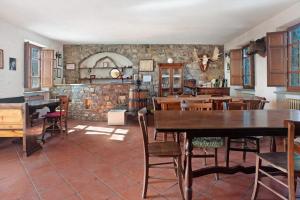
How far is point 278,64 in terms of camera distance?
16.5 ft

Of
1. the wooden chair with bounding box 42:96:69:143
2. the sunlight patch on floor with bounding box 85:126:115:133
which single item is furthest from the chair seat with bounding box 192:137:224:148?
the sunlight patch on floor with bounding box 85:126:115:133

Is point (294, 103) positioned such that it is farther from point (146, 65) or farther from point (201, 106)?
point (146, 65)

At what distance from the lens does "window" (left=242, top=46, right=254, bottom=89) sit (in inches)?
261

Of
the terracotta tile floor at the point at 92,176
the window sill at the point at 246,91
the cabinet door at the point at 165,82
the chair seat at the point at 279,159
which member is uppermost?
the cabinet door at the point at 165,82

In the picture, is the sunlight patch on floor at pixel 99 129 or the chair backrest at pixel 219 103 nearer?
the chair backrest at pixel 219 103

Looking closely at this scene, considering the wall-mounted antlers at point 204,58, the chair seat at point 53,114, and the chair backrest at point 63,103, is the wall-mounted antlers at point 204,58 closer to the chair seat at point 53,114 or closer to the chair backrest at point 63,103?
the chair backrest at point 63,103

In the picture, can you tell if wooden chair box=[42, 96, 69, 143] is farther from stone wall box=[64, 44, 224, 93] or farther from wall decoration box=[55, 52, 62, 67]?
stone wall box=[64, 44, 224, 93]

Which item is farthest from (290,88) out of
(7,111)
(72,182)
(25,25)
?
(25,25)

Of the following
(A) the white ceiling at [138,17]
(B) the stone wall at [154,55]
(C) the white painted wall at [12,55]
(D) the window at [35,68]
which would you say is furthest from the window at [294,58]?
(D) the window at [35,68]

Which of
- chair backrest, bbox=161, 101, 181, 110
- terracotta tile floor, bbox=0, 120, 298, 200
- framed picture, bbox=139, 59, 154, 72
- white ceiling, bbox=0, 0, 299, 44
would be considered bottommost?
terracotta tile floor, bbox=0, 120, 298, 200

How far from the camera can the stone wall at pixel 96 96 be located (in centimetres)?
773

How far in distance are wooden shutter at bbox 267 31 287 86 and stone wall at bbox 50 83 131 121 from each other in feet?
13.6

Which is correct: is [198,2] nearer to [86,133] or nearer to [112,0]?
[112,0]

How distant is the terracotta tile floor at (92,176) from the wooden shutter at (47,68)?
9.10 ft
